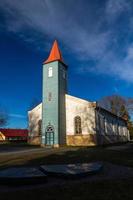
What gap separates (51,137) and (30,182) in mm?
23353

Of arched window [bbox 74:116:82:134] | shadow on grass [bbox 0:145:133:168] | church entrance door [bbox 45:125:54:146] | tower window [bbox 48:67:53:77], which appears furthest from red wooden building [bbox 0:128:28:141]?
shadow on grass [bbox 0:145:133:168]

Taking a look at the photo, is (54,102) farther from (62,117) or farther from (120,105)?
(120,105)

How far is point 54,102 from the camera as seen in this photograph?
3030 centimetres

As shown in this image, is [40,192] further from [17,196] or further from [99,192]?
[99,192]

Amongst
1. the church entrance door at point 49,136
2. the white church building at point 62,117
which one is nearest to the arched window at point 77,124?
the white church building at point 62,117

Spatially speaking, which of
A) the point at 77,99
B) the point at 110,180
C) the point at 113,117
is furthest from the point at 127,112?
the point at 110,180

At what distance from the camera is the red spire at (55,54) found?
108 ft

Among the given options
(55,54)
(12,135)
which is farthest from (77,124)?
(12,135)

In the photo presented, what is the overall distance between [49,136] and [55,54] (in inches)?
530

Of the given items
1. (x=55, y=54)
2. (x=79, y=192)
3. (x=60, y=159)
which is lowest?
(x=79, y=192)

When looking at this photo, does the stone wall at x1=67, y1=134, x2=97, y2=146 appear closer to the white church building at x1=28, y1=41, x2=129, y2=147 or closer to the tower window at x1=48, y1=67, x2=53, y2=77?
the white church building at x1=28, y1=41, x2=129, y2=147

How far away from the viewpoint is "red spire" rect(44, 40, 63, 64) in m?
32.9

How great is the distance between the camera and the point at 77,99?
101 ft

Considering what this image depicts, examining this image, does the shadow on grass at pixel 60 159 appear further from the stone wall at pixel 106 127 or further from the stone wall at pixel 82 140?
the stone wall at pixel 106 127
